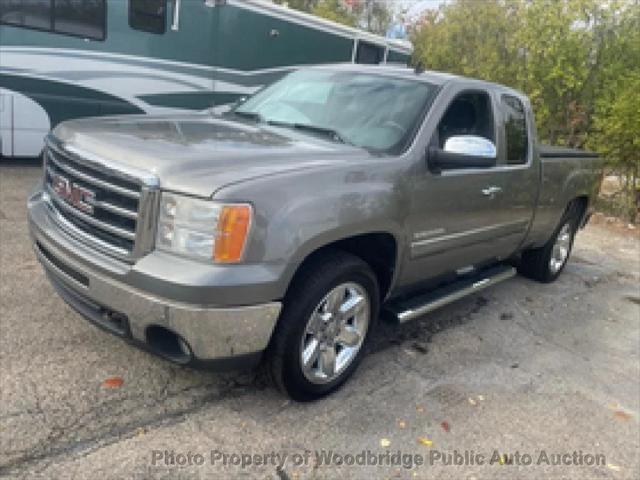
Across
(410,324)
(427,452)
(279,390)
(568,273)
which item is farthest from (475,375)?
(568,273)

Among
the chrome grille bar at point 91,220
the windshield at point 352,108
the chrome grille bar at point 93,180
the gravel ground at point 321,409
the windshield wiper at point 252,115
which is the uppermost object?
the windshield at point 352,108

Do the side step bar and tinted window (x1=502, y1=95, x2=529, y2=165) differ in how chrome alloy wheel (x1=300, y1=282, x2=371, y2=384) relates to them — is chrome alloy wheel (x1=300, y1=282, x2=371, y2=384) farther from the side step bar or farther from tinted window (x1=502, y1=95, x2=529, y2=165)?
tinted window (x1=502, y1=95, x2=529, y2=165)

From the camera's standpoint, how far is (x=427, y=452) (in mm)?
3090

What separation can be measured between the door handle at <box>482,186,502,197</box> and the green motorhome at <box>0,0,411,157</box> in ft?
19.6

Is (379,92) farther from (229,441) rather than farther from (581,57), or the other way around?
(581,57)

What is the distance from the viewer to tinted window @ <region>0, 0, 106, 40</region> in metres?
7.44

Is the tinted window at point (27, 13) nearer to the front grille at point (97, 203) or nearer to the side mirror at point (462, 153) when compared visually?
the front grille at point (97, 203)

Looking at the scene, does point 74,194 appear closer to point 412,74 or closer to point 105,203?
point 105,203

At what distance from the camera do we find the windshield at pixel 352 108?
3.71 metres

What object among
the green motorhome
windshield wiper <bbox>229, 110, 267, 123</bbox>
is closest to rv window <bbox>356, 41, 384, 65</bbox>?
the green motorhome

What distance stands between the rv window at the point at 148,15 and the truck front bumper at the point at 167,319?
630 centimetres

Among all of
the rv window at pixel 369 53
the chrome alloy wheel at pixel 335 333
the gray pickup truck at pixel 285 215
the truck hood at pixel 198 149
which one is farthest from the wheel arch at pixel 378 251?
the rv window at pixel 369 53

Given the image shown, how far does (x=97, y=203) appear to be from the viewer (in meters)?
2.91

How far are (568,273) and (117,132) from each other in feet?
18.5
